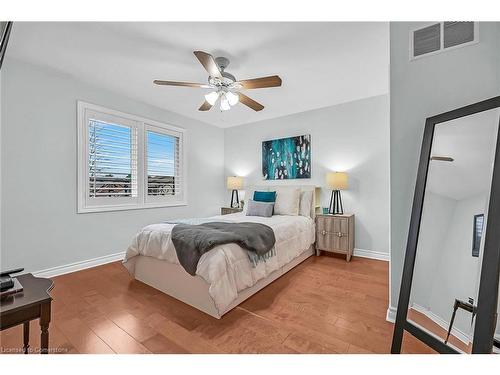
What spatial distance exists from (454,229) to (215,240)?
163cm

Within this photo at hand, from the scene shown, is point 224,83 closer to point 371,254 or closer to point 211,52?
point 211,52

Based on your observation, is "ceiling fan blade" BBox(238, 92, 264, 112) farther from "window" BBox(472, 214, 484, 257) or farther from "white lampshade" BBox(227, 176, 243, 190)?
"window" BBox(472, 214, 484, 257)

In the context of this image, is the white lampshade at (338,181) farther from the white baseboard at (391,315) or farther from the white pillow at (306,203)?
the white baseboard at (391,315)

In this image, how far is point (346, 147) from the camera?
12.2 ft

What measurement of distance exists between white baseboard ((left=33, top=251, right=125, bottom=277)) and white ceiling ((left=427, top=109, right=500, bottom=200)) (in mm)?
3855

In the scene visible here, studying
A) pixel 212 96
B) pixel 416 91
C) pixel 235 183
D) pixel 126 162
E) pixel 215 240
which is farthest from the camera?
pixel 235 183

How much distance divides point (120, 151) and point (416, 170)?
12.2 feet

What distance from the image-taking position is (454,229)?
4.33 ft

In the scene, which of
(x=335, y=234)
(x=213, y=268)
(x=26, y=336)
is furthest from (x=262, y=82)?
(x=26, y=336)

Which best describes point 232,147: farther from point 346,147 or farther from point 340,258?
point 340,258

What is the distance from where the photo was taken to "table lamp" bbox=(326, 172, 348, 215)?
11.2 feet

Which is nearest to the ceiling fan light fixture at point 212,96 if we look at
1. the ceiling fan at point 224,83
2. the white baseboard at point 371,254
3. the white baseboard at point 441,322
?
the ceiling fan at point 224,83
